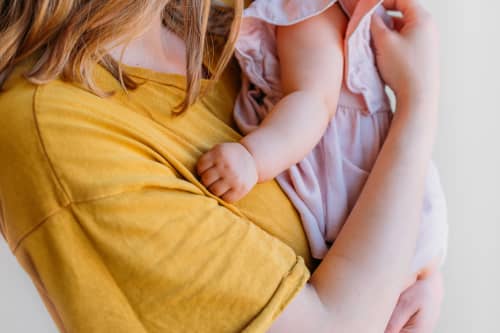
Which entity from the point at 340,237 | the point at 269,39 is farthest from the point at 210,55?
the point at 340,237

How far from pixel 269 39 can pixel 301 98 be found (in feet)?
0.47

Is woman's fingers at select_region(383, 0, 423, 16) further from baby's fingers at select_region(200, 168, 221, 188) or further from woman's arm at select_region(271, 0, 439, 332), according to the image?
baby's fingers at select_region(200, 168, 221, 188)

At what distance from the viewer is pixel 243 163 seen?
0.65 m

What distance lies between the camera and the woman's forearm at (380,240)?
63 centimetres

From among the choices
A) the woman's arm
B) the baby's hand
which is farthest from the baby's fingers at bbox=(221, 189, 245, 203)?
the woman's arm

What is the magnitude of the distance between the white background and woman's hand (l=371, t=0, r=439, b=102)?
1.29 ft

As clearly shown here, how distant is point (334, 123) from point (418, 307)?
0.91 ft

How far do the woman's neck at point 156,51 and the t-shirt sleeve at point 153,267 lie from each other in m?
0.20

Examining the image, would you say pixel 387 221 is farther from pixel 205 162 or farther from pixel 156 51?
pixel 156 51

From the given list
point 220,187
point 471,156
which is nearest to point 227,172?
point 220,187

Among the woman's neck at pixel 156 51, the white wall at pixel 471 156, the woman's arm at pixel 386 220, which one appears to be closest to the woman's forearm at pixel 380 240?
the woman's arm at pixel 386 220

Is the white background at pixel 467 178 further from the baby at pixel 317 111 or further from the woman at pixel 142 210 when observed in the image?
the woman at pixel 142 210

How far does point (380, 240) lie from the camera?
66 centimetres

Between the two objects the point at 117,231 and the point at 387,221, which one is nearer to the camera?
the point at 117,231
